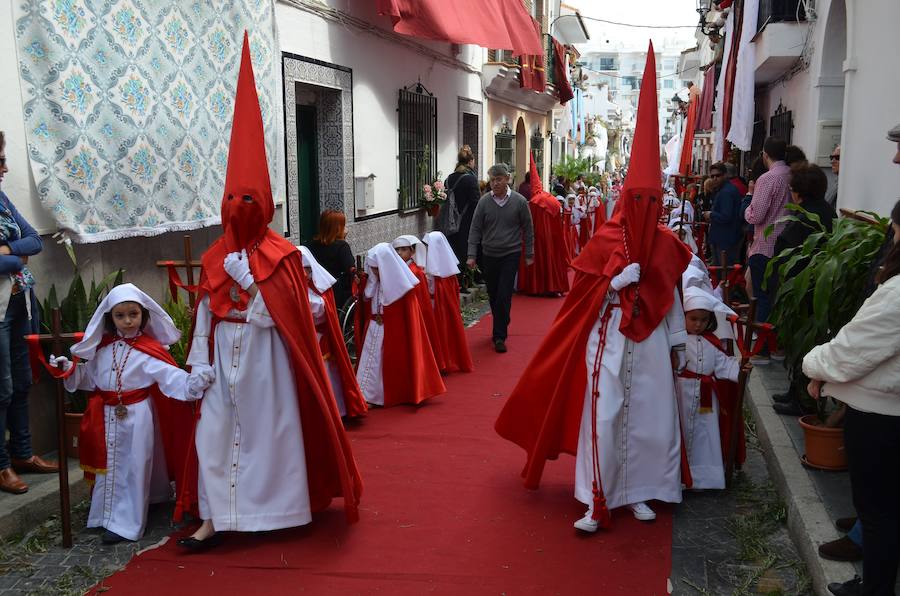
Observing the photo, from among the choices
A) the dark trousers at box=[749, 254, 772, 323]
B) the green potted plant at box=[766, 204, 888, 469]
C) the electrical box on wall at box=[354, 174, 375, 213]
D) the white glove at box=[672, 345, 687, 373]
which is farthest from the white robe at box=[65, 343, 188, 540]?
the electrical box on wall at box=[354, 174, 375, 213]

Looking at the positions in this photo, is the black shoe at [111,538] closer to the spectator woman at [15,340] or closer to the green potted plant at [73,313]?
the spectator woman at [15,340]

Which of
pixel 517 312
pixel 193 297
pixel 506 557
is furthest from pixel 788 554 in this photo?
pixel 517 312

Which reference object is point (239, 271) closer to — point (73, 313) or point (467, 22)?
point (73, 313)

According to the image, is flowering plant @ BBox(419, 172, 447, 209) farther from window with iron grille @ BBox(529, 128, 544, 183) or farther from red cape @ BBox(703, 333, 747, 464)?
window with iron grille @ BBox(529, 128, 544, 183)

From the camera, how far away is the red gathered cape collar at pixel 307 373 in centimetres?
410

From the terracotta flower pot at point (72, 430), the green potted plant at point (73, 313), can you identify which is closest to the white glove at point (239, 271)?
the green potted plant at point (73, 313)

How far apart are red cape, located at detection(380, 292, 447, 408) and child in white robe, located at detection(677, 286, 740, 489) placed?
239 centimetres

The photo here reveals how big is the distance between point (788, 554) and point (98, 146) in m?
4.49

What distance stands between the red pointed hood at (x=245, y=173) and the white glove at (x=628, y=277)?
1753mm

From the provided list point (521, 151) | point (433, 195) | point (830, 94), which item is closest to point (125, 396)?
point (830, 94)

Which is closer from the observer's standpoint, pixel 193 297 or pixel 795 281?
pixel 795 281

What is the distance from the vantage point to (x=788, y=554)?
4.07 m

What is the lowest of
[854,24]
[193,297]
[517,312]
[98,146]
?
[517,312]

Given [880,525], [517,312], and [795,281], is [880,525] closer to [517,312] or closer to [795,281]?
[795,281]
